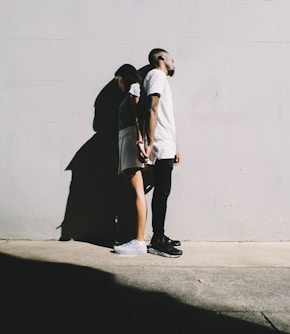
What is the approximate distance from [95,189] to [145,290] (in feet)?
5.29

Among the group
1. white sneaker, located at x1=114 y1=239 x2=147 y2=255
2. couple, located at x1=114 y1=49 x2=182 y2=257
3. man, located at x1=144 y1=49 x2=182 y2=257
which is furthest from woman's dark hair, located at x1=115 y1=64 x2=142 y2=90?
Result: white sneaker, located at x1=114 y1=239 x2=147 y2=255

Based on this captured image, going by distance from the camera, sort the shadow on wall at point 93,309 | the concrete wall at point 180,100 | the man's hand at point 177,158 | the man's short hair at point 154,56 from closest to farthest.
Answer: the shadow on wall at point 93,309 < the man's short hair at point 154,56 < the man's hand at point 177,158 < the concrete wall at point 180,100

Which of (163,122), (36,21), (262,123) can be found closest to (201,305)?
(163,122)

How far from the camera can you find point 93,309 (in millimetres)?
2545

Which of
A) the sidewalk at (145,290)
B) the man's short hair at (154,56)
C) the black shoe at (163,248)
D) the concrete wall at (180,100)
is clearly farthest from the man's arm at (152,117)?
the sidewalk at (145,290)

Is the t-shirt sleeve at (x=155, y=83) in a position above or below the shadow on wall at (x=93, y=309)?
above

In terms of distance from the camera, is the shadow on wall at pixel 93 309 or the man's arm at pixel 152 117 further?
the man's arm at pixel 152 117

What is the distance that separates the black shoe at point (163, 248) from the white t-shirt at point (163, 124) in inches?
30.1

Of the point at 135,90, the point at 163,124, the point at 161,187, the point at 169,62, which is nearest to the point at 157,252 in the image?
the point at 161,187

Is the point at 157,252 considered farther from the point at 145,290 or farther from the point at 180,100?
the point at 180,100

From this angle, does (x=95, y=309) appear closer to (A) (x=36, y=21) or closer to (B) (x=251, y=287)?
(B) (x=251, y=287)

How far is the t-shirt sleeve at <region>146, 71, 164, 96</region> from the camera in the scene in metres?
3.53

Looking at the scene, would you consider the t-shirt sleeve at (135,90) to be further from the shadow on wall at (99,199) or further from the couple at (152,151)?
the shadow on wall at (99,199)

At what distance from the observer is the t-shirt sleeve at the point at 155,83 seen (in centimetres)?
353
